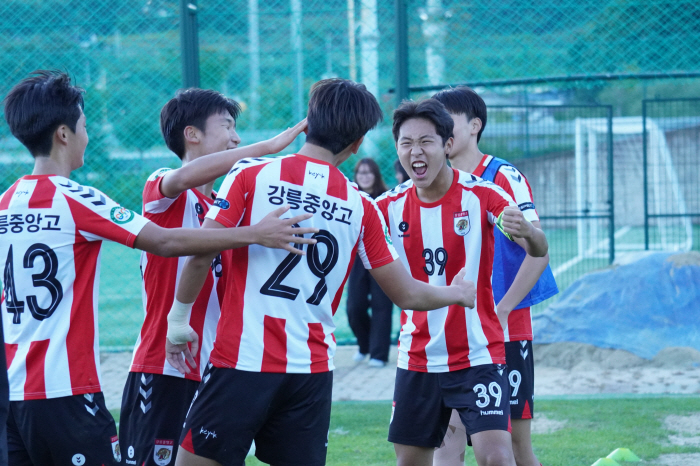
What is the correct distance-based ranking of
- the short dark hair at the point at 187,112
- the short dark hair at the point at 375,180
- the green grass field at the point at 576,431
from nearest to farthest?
the short dark hair at the point at 187,112, the green grass field at the point at 576,431, the short dark hair at the point at 375,180

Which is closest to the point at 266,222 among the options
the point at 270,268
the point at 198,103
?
the point at 270,268

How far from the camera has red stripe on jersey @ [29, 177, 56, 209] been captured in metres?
2.78

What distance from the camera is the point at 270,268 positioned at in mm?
2889

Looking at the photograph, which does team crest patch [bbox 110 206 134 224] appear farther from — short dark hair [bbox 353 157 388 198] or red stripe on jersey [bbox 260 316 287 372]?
short dark hair [bbox 353 157 388 198]

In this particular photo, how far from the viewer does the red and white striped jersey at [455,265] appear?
360 centimetres

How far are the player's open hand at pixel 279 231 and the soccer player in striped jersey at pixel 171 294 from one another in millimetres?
544

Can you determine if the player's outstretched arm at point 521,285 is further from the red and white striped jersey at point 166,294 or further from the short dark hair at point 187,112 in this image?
the short dark hair at point 187,112

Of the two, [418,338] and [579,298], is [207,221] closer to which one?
[418,338]

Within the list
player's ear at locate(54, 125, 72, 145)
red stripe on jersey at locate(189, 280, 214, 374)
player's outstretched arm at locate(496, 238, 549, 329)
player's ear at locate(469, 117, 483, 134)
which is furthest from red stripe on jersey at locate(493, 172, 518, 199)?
player's ear at locate(54, 125, 72, 145)

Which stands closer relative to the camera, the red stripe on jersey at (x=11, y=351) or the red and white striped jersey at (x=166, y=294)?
the red stripe on jersey at (x=11, y=351)

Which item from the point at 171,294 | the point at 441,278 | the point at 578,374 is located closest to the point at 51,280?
the point at 171,294

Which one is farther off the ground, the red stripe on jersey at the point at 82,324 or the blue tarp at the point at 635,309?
the red stripe on jersey at the point at 82,324

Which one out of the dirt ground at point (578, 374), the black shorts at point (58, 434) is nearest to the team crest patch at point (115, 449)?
the black shorts at point (58, 434)

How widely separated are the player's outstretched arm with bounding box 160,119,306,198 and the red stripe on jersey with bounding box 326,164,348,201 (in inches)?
12.9
